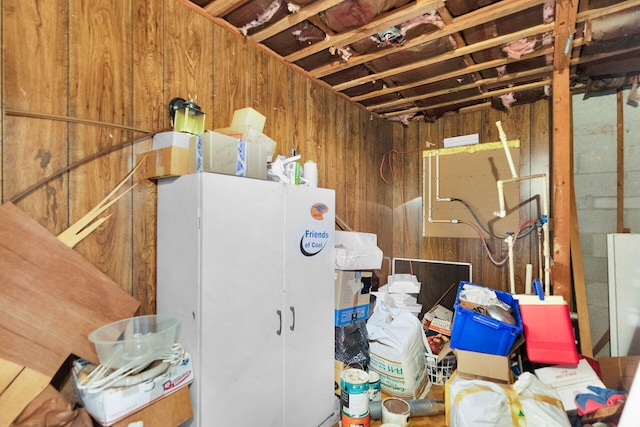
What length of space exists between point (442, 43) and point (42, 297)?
2737mm

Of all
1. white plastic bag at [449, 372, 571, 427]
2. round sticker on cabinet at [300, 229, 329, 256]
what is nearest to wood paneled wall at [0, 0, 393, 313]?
round sticker on cabinet at [300, 229, 329, 256]

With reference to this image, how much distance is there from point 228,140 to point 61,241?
2.84 ft

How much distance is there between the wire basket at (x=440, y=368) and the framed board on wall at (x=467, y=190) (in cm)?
140

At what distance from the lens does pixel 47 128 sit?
140 centimetres

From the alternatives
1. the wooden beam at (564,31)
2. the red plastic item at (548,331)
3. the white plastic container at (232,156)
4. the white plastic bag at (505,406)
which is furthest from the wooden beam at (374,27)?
the white plastic bag at (505,406)

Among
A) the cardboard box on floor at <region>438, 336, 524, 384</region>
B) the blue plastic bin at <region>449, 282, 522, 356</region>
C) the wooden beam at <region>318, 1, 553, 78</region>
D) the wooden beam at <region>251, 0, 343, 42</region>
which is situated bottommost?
the cardboard box on floor at <region>438, 336, 524, 384</region>

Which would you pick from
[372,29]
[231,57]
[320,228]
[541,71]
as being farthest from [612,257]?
[231,57]

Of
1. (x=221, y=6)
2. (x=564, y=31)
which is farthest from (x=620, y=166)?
(x=221, y=6)

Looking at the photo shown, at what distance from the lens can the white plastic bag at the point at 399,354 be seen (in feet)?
7.45

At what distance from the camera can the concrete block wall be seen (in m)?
2.78

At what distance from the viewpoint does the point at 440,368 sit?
2.59 m

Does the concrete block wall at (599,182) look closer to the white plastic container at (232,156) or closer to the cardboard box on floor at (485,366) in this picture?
the cardboard box on floor at (485,366)

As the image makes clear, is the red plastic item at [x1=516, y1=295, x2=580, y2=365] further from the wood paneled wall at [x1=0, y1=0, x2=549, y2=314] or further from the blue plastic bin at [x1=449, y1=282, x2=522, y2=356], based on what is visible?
the wood paneled wall at [x1=0, y1=0, x2=549, y2=314]

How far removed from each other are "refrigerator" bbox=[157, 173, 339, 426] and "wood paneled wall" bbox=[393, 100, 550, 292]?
2044 mm
